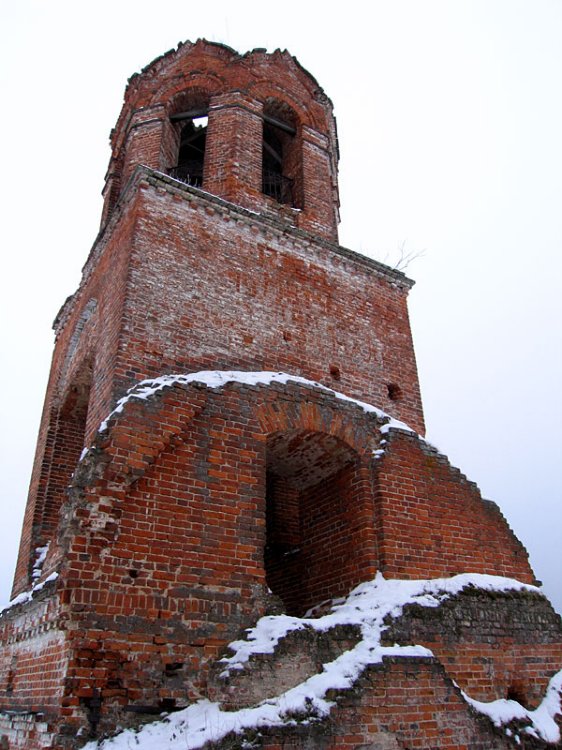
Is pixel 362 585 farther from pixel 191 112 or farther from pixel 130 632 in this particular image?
pixel 191 112

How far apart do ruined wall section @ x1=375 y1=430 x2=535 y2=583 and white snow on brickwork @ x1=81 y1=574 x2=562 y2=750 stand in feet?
0.74

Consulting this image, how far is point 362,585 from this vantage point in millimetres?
5902

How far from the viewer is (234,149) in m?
9.21

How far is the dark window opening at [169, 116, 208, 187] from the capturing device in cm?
1042

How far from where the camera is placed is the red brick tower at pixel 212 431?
467 cm

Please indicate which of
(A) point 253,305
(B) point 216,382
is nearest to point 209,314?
(A) point 253,305

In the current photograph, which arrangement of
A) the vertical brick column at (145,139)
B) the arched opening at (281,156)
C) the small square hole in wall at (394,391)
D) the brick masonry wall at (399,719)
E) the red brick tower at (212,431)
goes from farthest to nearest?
the arched opening at (281,156), the vertical brick column at (145,139), the small square hole in wall at (394,391), the red brick tower at (212,431), the brick masonry wall at (399,719)

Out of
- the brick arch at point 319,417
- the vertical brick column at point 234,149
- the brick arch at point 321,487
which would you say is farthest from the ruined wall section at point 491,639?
the vertical brick column at point 234,149

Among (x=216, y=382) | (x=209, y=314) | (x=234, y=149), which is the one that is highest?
(x=234, y=149)

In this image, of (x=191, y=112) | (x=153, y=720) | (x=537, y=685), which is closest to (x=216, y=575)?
(x=153, y=720)

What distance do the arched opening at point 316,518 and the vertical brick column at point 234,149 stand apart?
3941 millimetres

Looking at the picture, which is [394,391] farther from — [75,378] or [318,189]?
[75,378]

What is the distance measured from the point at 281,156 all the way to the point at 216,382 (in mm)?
6588

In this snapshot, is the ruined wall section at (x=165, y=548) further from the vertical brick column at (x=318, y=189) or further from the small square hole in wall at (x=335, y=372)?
the vertical brick column at (x=318, y=189)
